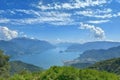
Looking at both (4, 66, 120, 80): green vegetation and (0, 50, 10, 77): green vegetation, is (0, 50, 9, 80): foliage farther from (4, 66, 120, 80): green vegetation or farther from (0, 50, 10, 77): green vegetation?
(4, 66, 120, 80): green vegetation

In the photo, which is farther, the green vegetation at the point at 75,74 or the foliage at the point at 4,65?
the foliage at the point at 4,65

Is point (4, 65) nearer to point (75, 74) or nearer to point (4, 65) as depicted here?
point (4, 65)

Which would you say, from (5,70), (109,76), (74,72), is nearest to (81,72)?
(74,72)

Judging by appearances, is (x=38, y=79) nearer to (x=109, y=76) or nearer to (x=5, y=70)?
(x=109, y=76)

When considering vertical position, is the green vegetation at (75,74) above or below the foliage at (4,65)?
below

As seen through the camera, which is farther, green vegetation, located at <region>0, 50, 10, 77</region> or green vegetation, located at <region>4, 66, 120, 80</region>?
green vegetation, located at <region>0, 50, 10, 77</region>

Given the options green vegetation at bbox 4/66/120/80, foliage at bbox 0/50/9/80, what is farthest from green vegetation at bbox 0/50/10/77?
green vegetation at bbox 4/66/120/80

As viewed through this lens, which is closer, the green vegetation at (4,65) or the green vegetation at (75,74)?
the green vegetation at (75,74)

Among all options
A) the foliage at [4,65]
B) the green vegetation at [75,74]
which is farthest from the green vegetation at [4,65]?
the green vegetation at [75,74]

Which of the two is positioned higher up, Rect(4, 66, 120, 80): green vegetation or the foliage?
the foliage

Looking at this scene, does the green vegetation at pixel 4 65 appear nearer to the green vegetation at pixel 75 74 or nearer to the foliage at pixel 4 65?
the foliage at pixel 4 65

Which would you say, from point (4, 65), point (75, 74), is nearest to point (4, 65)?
point (4, 65)

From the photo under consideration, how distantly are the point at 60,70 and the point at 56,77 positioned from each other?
41cm

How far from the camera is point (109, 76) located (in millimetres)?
14391
